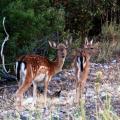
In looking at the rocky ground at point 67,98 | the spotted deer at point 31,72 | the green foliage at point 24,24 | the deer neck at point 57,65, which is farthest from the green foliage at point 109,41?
the spotted deer at point 31,72

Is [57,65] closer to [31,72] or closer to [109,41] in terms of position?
[31,72]

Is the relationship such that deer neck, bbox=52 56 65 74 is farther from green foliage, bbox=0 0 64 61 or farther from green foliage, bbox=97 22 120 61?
green foliage, bbox=97 22 120 61

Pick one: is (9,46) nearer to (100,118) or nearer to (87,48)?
(87,48)

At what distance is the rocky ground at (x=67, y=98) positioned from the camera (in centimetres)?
855

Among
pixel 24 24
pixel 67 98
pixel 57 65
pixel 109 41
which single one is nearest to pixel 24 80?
pixel 67 98

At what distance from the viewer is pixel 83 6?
1806 centimetres

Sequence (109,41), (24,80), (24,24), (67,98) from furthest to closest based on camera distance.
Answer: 1. (109,41)
2. (24,24)
3. (67,98)
4. (24,80)

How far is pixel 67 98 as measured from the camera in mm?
10445

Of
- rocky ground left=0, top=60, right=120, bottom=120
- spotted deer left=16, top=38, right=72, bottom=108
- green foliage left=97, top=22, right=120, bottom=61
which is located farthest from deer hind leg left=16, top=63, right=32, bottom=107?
green foliage left=97, top=22, right=120, bottom=61

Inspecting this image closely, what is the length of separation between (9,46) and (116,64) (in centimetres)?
356

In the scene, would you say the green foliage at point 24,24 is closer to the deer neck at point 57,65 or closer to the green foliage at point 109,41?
the deer neck at point 57,65

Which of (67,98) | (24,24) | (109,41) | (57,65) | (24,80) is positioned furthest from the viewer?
(109,41)

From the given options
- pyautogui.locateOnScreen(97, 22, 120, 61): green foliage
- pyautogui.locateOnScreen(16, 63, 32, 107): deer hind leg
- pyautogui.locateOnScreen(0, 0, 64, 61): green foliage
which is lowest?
pyautogui.locateOnScreen(97, 22, 120, 61): green foliage

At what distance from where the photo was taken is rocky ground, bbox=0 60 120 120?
855 centimetres
